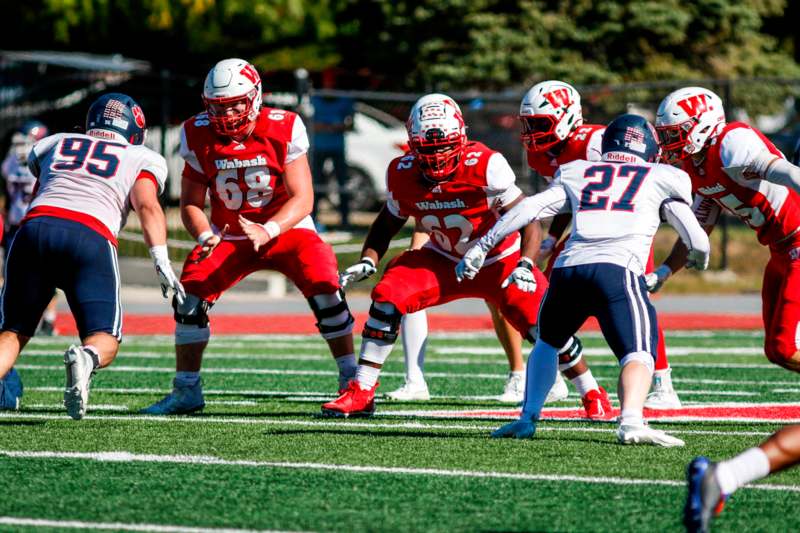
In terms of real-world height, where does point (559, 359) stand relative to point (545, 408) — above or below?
above

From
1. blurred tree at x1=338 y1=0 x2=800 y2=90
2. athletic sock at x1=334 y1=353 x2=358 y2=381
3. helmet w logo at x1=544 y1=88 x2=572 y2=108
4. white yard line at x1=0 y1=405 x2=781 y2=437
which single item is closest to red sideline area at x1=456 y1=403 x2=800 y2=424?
white yard line at x1=0 y1=405 x2=781 y2=437

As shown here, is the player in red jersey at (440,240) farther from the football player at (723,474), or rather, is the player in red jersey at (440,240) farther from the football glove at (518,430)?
the football player at (723,474)

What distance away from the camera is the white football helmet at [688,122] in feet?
24.3

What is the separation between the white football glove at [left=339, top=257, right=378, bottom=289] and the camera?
753 cm

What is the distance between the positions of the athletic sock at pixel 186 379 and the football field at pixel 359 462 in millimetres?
182

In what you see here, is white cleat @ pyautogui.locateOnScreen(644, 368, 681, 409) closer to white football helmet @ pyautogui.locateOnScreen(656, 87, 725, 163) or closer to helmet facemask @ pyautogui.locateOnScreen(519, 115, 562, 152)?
white football helmet @ pyautogui.locateOnScreen(656, 87, 725, 163)

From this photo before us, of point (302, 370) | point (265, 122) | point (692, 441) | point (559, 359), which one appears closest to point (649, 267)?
point (559, 359)

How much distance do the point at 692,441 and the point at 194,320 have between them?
2.82m

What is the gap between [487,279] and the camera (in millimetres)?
7586

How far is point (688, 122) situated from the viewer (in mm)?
7398

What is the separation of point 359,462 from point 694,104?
9.27ft

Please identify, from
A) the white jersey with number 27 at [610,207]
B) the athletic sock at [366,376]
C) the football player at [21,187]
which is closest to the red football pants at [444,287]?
the athletic sock at [366,376]

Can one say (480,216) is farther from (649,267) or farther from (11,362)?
(11,362)

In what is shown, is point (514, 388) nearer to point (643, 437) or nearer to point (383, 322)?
point (383, 322)
